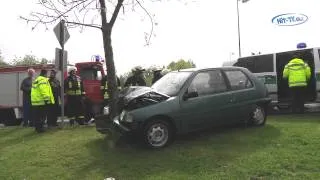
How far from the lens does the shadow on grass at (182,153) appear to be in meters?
8.16

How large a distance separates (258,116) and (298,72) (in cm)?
388

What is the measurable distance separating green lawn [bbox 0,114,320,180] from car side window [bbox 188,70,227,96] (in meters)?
0.92

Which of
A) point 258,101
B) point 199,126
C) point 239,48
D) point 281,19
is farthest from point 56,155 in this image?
point 239,48

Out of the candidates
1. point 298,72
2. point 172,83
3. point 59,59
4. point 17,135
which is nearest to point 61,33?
point 59,59

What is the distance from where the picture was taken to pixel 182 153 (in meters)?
8.98

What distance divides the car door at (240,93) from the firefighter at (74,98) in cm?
500

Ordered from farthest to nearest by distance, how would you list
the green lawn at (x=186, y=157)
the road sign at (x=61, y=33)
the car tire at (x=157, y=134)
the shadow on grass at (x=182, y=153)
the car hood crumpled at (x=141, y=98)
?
the road sign at (x=61, y=33) < the car hood crumpled at (x=141, y=98) < the car tire at (x=157, y=134) < the shadow on grass at (x=182, y=153) < the green lawn at (x=186, y=157)

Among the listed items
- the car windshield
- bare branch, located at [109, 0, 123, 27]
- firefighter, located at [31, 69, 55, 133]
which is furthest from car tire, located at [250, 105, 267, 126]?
firefighter, located at [31, 69, 55, 133]

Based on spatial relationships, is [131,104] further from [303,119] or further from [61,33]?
[303,119]

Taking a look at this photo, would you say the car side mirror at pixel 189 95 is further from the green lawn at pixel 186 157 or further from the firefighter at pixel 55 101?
the firefighter at pixel 55 101

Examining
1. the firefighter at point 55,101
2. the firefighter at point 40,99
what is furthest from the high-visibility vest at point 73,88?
the firefighter at point 40,99

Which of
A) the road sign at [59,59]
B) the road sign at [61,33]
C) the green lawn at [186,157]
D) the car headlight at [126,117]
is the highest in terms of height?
the road sign at [61,33]

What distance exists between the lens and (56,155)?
31.0 ft

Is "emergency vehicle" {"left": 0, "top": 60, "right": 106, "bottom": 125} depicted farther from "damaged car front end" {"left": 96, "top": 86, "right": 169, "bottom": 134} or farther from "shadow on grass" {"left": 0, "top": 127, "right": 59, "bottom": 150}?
"damaged car front end" {"left": 96, "top": 86, "right": 169, "bottom": 134}
